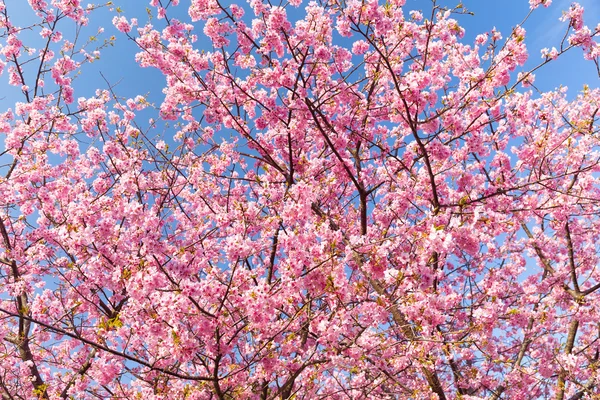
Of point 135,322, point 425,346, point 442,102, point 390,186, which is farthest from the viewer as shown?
point 390,186

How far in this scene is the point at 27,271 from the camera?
9.04m

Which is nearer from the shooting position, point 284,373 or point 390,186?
point 284,373

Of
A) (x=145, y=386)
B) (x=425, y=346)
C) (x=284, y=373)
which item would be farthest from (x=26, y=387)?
(x=425, y=346)

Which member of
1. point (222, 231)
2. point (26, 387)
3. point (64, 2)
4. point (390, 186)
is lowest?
point (26, 387)

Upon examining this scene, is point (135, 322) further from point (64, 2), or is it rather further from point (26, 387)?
point (64, 2)

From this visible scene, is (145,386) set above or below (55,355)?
below

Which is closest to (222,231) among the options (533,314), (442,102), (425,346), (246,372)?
(246,372)

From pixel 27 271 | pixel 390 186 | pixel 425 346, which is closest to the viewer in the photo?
pixel 425 346

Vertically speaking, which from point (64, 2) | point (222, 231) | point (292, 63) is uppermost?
point (64, 2)

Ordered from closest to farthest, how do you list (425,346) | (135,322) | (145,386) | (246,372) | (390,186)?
(135,322), (425,346), (246,372), (145,386), (390,186)

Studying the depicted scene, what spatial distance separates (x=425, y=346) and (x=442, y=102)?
4286 mm

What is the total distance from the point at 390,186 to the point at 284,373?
4813 millimetres

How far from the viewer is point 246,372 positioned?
644cm

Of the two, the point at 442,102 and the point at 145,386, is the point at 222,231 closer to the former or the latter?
the point at 145,386
